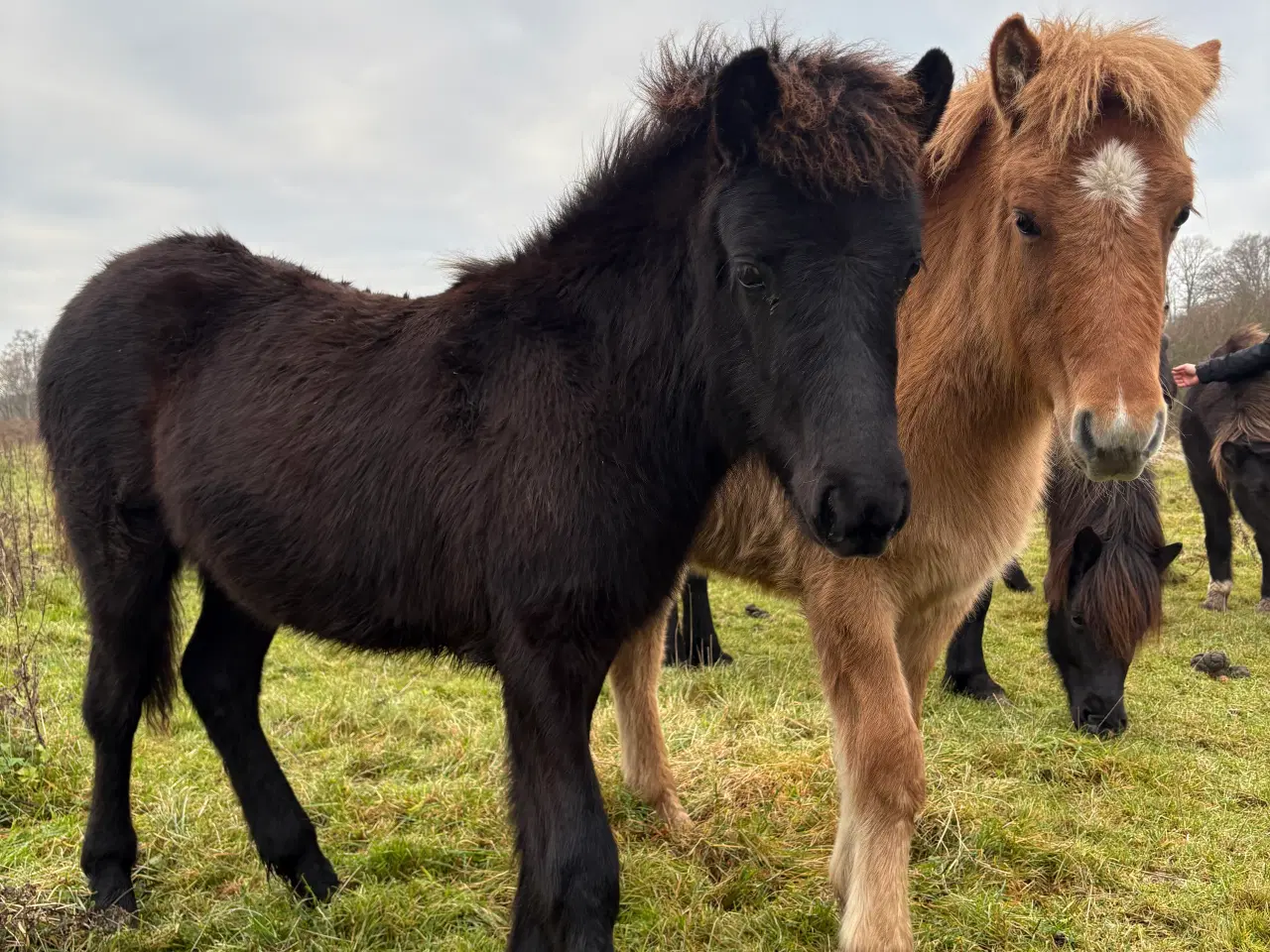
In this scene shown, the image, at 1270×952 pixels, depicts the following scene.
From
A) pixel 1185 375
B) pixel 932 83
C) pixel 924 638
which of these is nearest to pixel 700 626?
pixel 924 638

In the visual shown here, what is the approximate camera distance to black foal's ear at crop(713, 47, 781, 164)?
190 centimetres

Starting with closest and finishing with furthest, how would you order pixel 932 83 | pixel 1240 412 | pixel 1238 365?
pixel 932 83 → pixel 1238 365 → pixel 1240 412

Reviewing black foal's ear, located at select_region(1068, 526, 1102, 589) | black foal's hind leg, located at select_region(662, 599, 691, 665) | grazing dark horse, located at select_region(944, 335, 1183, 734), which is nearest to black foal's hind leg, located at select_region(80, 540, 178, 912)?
black foal's hind leg, located at select_region(662, 599, 691, 665)

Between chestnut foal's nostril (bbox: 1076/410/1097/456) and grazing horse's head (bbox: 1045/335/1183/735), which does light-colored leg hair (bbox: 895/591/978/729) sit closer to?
chestnut foal's nostril (bbox: 1076/410/1097/456)

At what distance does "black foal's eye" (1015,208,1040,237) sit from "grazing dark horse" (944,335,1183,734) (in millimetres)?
2284

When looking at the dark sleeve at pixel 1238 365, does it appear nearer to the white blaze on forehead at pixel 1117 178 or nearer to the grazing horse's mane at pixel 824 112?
the white blaze on forehead at pixel 1117 178

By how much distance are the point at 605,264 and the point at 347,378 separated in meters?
0.84

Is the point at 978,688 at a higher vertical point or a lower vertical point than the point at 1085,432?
lower

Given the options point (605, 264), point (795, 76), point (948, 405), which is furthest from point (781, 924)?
point (795, 76)

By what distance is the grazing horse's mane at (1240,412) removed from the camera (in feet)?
24.4

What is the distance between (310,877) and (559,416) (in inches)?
78.1

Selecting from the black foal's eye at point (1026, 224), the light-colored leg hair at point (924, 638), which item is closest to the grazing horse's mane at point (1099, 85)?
the black foal's eye at point (1026, 224)

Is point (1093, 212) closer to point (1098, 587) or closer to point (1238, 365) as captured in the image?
point (1098, 587)

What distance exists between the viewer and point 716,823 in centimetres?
349
